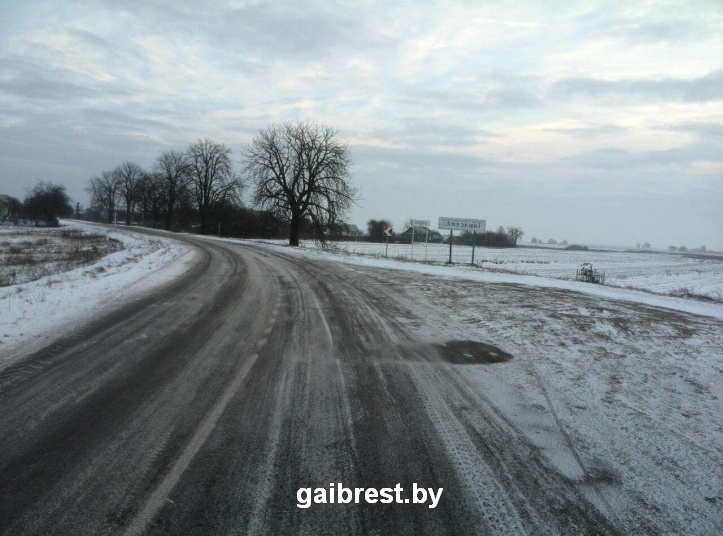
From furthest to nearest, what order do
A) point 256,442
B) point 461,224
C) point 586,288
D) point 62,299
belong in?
1. point 461,224
2. point 586,288
3. point 62,299
4. point 256,442

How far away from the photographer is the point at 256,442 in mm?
3865

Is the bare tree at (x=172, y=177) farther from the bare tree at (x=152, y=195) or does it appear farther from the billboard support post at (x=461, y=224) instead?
the billboard support post at (x=461, y=224)

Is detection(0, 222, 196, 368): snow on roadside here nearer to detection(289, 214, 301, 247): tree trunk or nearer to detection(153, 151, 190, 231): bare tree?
detection(289, 214, 301, 247): tree trunk

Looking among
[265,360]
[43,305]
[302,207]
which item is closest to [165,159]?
[302,207]

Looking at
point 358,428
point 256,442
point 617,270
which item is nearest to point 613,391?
point 358,428

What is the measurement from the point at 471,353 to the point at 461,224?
64.4ft

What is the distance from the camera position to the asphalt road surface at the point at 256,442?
293cm

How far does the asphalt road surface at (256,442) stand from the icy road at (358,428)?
0.02 metres

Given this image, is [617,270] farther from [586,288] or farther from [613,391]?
[613,391]

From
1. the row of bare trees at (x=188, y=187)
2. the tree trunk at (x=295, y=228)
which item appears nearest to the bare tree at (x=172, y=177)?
the row of bare trees at (x=188, y=187)

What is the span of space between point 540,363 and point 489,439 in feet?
9.20

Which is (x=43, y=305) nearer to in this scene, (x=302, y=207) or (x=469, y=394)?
(x=469, y=394)

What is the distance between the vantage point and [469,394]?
17.0 ft

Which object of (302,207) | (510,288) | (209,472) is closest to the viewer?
(209,472)
